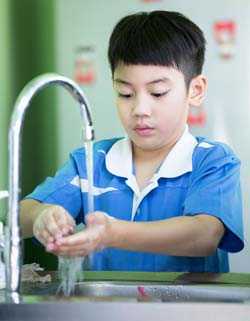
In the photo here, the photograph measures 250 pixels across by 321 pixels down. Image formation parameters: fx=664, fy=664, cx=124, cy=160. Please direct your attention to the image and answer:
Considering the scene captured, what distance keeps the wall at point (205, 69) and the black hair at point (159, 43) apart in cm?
79

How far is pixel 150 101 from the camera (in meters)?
1.04

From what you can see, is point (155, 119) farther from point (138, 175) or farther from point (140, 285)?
point (140, 285)

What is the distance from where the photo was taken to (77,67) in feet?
6.78

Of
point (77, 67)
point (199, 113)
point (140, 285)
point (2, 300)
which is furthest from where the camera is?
point (77, 67)

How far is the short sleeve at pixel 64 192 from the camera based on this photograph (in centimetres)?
117

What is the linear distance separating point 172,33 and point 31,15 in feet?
3.55

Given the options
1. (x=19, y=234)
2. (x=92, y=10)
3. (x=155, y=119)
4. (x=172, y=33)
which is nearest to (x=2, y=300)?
(x=19, y=234)

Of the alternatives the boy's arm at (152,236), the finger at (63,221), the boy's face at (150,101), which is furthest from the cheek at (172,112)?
the finger at (63,221)

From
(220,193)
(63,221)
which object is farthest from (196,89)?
(63,221)

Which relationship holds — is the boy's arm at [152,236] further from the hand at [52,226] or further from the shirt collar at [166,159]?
the shirt collar at [166,159]

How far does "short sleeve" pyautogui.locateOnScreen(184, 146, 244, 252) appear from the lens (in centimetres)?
102

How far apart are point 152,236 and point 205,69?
3.49 feet

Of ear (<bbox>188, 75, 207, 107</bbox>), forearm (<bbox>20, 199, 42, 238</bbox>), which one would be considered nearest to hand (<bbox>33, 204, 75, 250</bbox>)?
forearm (<bbox>20, 199, 42, 238</bbox>)

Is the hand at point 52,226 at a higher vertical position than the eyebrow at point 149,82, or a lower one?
lower
